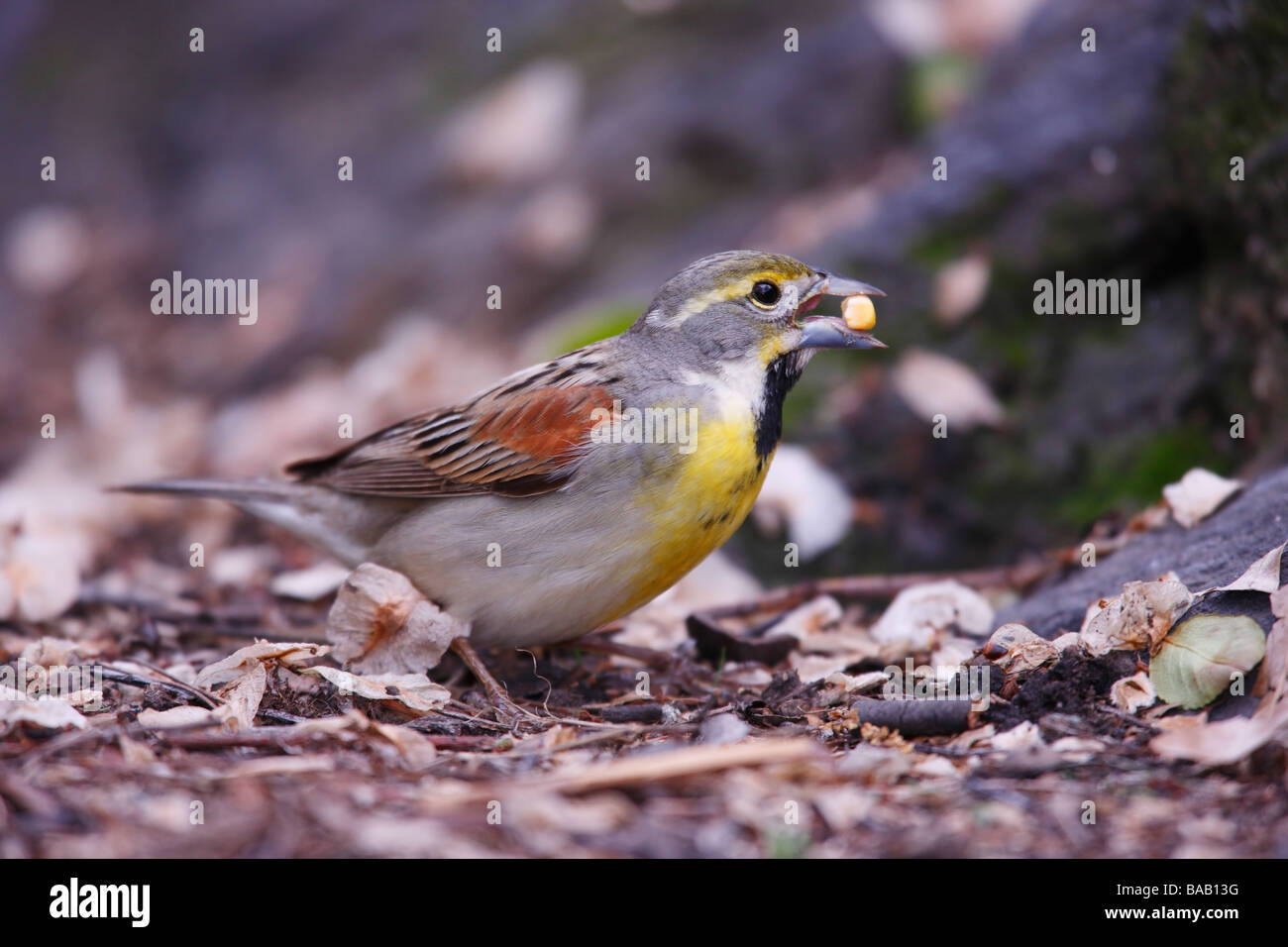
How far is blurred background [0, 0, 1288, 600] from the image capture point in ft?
23.8

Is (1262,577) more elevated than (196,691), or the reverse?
(1262,577)

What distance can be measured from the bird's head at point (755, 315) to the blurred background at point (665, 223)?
6.34 ft

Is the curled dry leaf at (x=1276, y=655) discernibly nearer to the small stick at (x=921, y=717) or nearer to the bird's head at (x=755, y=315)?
the small stick at (x=921, y=717)

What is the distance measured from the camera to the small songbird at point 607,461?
5332mm

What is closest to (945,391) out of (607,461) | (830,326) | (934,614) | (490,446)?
(934,614)

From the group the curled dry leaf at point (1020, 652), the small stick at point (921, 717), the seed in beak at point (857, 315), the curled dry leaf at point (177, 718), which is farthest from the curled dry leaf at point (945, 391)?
the curled dry leaf at point (177, 718)

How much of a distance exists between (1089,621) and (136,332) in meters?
10.8

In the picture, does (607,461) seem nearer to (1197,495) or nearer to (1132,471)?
(1197,495)

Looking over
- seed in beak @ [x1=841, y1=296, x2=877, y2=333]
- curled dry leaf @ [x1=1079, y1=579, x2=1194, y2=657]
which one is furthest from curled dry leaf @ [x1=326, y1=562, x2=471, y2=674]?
curled dry leaf @ [x1=1079, y1=579, x2=1194, y2=657]

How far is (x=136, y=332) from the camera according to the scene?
42.9ft

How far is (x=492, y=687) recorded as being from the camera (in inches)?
213

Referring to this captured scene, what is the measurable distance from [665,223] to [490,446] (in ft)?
19.6

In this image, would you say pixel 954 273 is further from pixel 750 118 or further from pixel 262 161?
pixel 262 161

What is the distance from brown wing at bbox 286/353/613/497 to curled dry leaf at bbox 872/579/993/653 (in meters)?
1.66
